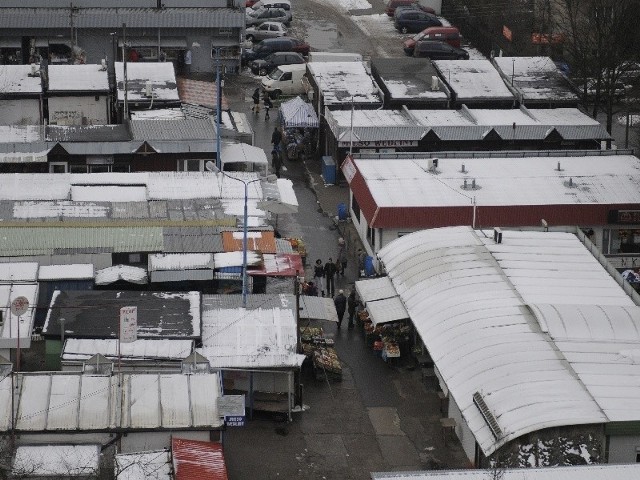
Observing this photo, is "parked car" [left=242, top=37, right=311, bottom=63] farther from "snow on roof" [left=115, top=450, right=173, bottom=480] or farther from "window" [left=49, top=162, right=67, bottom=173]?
"snow on roof" [left=115, top=450, right=173, bottom=480]

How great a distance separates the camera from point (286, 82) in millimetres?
56312

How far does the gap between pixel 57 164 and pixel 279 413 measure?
15401mm

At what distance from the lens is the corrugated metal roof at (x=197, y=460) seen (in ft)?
81.4

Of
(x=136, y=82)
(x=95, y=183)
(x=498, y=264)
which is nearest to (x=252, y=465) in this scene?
(x=498, y=264)

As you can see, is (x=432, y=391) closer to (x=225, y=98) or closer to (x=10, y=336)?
(x=10, y=336)

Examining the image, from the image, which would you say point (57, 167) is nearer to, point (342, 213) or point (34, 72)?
point (34, 72)

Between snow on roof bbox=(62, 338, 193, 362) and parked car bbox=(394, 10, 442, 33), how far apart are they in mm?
39247

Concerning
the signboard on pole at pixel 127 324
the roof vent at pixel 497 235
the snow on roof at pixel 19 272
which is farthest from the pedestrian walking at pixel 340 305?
the signboard on pole at pixel 127 324

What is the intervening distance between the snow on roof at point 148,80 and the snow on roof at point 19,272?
14999 mm

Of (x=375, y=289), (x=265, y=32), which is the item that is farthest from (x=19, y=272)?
(x=265, y=32)

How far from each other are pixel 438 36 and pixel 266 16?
30.6 ft

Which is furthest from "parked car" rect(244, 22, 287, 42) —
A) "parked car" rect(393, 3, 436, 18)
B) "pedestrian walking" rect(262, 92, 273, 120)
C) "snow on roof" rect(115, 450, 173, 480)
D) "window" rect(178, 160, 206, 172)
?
"snow on roof" rect(115, 450, 173, 480)

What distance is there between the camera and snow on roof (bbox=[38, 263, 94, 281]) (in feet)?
108

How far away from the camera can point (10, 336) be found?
99.1 ft
